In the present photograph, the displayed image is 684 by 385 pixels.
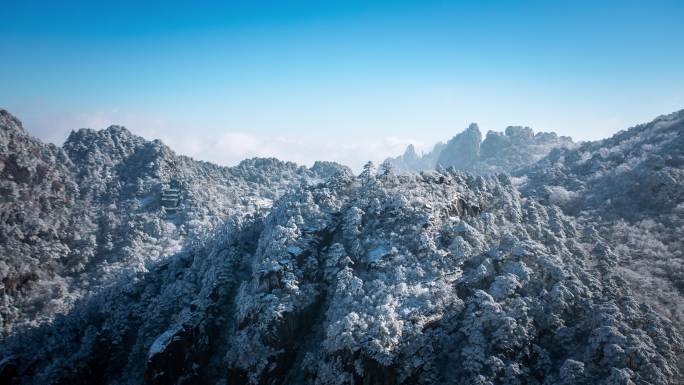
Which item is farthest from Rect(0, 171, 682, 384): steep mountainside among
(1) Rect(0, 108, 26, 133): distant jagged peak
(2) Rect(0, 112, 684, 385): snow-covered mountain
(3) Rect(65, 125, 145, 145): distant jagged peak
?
(3) Rect(65, 125, 145, 145): distant jagged peak

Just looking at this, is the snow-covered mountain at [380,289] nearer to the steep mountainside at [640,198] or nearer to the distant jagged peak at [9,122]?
the steep mountainside at [640,198]

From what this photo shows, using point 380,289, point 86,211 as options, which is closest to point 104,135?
point 86,211

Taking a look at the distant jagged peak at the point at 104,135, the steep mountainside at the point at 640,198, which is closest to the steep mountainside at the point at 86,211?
the distant jagged peak at the point at 104,135

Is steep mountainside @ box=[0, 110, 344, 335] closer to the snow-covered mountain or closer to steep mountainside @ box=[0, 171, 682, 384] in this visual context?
the snow-covered mountain

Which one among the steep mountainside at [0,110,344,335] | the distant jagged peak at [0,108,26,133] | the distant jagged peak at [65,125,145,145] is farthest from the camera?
A: the distant jagged peak at [65,125,145,145]

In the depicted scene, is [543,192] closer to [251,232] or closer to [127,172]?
[251,232]
